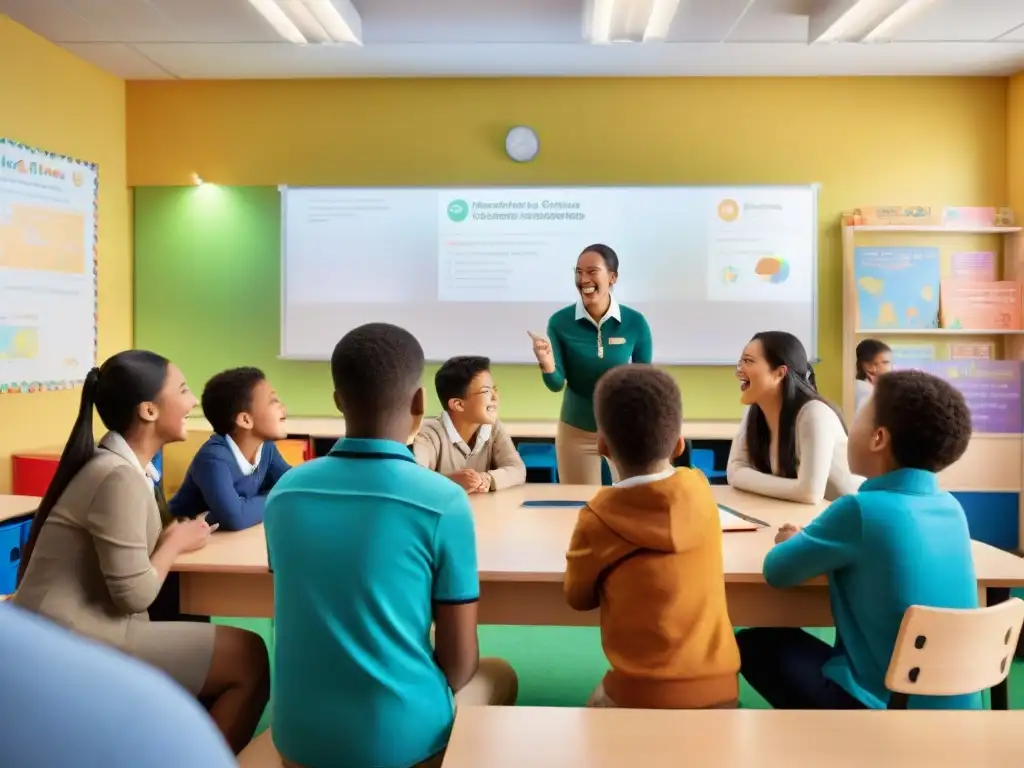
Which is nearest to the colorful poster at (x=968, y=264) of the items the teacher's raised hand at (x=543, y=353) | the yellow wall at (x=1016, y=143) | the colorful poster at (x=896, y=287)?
the colorful poster at (x=896, y=287)

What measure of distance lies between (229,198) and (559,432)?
2913 millimetres

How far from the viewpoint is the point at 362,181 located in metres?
5.00

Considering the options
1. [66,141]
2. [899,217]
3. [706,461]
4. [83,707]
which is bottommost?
[706,461]

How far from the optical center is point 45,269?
4344mm

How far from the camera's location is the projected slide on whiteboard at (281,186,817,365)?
4832mm

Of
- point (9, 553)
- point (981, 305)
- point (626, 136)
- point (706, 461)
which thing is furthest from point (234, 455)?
point (981, 305)

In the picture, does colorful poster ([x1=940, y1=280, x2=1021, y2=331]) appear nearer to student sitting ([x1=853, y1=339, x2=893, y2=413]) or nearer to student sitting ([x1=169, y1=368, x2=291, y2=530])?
student sitting ([x1=853, y1=339, x2=893, y2=413])

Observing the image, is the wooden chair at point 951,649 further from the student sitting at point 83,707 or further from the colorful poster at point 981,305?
the colorful poster at point 981,305

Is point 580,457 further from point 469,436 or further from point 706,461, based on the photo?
point 706,461

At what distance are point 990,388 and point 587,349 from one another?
281cm

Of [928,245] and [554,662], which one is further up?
[928,245]

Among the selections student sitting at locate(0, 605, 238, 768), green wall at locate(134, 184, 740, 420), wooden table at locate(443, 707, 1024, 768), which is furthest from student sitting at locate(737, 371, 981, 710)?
green wall at locate(134, 184, 740, 420)

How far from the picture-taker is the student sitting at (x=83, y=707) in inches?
9.1

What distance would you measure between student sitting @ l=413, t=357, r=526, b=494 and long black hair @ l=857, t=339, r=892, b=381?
2635 millimetres
